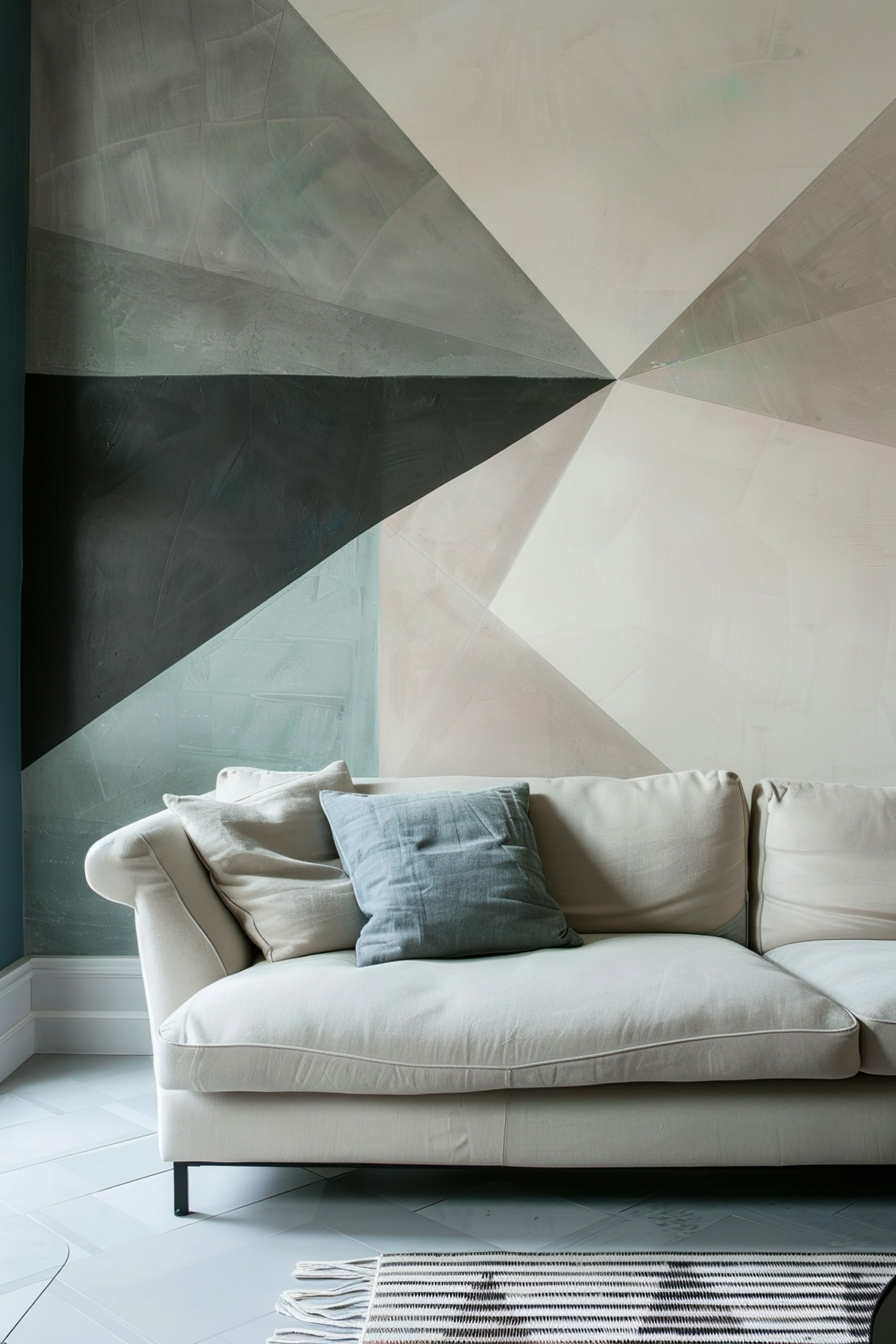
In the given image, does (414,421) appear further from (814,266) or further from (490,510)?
(814,266)

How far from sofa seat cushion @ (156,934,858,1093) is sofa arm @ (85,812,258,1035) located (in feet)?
0.42

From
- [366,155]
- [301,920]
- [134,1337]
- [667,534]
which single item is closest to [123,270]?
[366,155]

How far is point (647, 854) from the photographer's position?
2584 mm

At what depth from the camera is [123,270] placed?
10.3ft

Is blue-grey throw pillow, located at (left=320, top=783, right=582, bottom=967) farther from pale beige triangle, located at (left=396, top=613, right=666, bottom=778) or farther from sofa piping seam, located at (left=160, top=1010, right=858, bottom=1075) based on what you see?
pale beige triangle, located at (left=396, top=613, right=666, bottom=778)

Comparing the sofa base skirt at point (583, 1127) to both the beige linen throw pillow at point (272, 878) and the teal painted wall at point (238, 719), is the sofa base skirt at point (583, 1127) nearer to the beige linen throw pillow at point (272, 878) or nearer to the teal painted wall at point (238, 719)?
the beige linen throw pillow at point (272, 878)

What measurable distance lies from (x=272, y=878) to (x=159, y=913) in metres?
0.30

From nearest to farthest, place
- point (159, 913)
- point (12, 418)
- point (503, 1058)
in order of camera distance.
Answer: point (503, 1058), point (159, 913), point (12, 418)

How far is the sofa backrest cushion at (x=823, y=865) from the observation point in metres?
2.54

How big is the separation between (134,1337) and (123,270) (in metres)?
2.71

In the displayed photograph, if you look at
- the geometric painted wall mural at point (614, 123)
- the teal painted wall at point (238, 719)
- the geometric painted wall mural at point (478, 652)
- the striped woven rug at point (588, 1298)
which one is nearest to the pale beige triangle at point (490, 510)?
the geometric painted wall mural at point (478, 652)

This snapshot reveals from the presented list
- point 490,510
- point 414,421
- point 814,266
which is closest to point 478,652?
point 490,510

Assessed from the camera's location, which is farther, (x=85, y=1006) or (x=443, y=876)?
(x=85, y=1006)

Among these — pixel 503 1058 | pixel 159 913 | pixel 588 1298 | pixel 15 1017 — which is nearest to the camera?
pixel 588 1298
